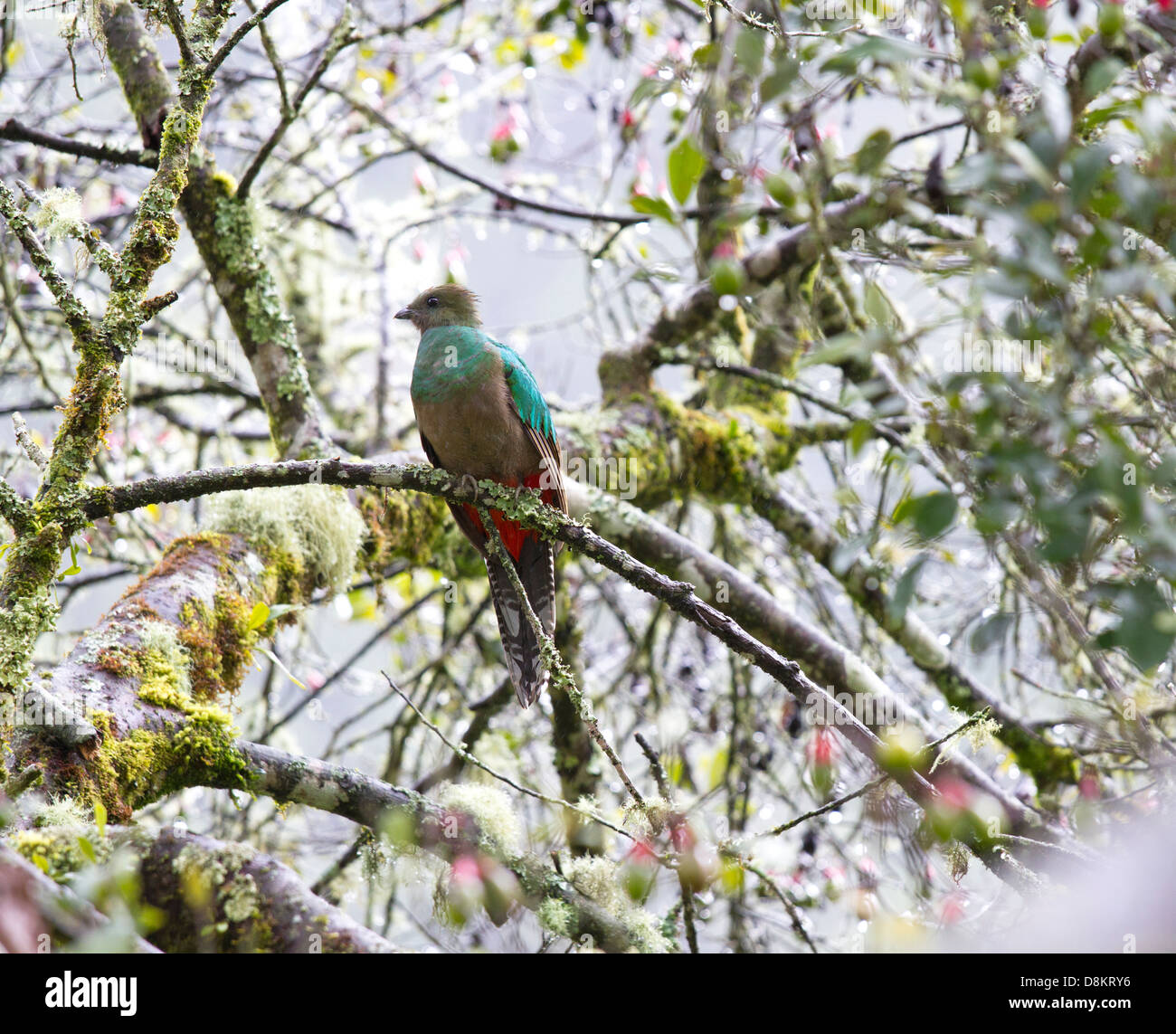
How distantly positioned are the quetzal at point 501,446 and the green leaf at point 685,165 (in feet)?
5.55

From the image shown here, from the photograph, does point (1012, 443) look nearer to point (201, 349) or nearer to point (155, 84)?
point (155, 84)

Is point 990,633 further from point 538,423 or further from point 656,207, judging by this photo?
point 538,423

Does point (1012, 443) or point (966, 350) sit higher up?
point (966, 350)

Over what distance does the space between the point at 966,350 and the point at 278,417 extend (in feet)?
8.11

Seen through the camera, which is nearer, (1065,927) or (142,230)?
(1065,927)

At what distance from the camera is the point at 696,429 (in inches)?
166

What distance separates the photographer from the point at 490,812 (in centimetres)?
241

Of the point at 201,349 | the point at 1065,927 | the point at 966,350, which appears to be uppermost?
the point at 201,349

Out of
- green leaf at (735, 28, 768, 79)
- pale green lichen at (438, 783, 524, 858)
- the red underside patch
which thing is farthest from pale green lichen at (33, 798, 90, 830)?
green leaf at (735, 28, 768, 79)

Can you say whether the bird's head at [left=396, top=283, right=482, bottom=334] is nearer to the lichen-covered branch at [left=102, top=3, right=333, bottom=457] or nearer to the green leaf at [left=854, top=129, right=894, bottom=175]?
the lichen-covered branch at [left=102, top=3, right=333, bottom=457]

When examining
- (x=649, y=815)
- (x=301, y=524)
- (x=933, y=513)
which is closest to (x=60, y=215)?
(x=301, y=524)

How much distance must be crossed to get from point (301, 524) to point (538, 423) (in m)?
0.89

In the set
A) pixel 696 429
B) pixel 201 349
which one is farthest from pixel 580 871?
pixel 201 349

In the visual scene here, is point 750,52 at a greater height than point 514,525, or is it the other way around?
point 514,525
